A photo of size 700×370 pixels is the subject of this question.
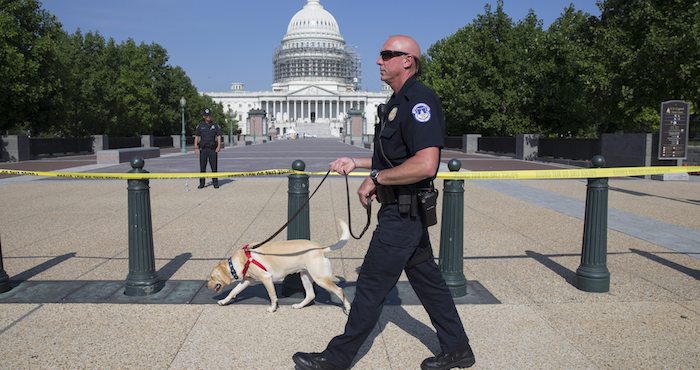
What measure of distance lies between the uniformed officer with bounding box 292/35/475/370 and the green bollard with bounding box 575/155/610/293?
221cm

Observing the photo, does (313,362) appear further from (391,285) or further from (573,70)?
(573,70)

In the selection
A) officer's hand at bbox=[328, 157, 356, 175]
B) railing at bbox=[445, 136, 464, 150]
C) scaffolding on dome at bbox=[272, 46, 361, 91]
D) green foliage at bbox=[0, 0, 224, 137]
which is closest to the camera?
officer's hand at bbox=[328, 157, 356, 175]

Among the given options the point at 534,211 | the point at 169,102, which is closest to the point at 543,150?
the point at 534,211

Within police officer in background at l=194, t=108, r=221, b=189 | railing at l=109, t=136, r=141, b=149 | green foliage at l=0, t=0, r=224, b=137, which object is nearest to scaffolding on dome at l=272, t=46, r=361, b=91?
green foliage at l=0, t=0, r=224, b=137

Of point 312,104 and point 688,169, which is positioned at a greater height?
point 312,104

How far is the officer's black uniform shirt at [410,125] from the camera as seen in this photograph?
9.79 feet

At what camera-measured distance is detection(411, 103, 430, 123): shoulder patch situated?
2.98 m

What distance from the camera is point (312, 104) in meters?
163

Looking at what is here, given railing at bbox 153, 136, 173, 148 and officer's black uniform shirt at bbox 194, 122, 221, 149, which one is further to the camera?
railing at bbox 153, 136, 173, 148

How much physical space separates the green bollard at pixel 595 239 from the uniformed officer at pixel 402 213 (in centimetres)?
221

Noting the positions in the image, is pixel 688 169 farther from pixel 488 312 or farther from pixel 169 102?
pixel 169 102

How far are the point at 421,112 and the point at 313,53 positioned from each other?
165323 millimetres

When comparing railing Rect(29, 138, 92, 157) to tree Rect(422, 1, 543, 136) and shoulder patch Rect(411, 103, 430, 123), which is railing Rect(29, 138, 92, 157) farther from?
shoulder patch Rect(411, 103, 430, 123)

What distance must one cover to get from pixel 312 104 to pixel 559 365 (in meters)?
162
